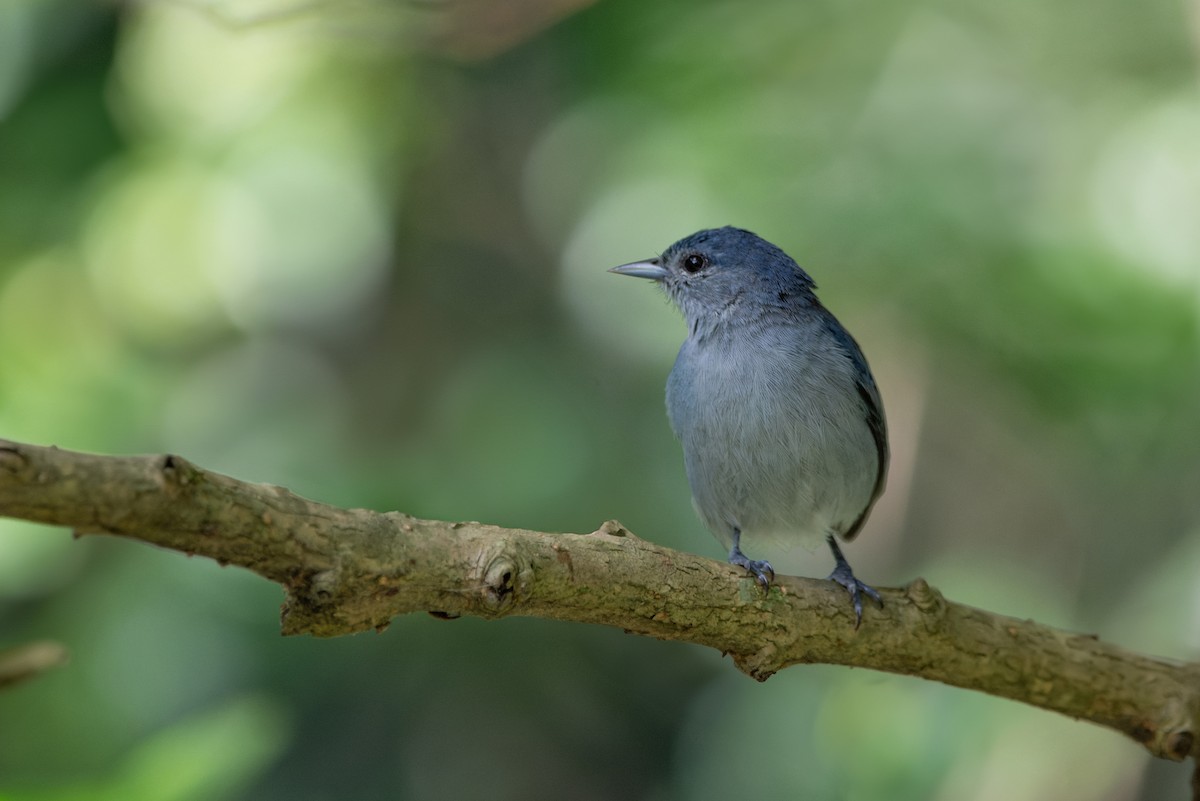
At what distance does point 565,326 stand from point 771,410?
2.23m

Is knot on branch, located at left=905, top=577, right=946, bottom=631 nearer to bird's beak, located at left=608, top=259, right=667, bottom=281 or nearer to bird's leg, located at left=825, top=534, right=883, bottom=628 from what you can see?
bird's leg, located at left=825, top=534, right=883, bottom=628

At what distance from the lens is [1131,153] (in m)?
5.95

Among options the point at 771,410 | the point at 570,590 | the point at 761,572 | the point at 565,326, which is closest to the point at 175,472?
the point at 570,590

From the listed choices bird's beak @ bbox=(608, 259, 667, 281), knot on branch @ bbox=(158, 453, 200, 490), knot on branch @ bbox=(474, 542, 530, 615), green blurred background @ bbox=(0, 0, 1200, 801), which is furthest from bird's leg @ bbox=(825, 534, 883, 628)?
knot on branch @ bbox=(158, 453, 200, 490)

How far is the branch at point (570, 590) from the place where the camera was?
2.20 metres

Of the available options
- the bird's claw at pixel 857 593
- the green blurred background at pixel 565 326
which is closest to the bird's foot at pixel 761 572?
the bird's claw at pixel 857 593

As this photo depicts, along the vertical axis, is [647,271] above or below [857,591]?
Result: above

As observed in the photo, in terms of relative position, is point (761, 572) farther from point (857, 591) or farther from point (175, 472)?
point (175, 472)

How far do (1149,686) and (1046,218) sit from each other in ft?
8.64

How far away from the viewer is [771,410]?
4516 millimetres

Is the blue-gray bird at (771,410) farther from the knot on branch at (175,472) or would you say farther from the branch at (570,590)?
the knot on branch at (175,472)

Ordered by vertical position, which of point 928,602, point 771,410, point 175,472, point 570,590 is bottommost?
point 175,472

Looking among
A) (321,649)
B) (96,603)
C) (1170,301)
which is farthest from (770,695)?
→ (96,603)

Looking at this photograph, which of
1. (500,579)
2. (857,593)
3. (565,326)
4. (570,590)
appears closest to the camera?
(500,579)
